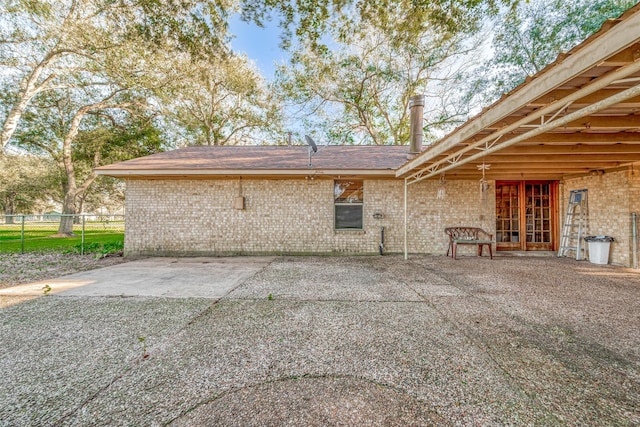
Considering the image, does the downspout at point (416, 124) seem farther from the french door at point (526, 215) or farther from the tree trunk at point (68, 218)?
the tree trunk at point (68, 218)

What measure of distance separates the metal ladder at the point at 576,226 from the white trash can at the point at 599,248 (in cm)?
34

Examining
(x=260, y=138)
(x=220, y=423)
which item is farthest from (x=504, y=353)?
(x=260, y=138)

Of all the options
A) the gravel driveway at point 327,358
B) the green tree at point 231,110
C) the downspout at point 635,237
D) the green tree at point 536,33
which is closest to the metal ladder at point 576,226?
the downspout at point 635,237

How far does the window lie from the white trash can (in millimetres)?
5796

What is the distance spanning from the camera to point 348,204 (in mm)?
7867

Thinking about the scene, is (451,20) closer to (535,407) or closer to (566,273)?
(566,273)

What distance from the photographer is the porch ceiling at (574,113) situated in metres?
2.04

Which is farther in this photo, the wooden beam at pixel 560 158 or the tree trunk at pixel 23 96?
the tree trunk at pixel 23 96

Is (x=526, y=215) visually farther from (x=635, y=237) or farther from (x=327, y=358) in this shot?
(x=327, y=358)

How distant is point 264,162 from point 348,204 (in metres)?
2.87

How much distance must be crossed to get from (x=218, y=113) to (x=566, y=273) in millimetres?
20827

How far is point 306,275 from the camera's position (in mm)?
5320

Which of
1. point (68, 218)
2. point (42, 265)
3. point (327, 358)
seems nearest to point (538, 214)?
point (327, 358)

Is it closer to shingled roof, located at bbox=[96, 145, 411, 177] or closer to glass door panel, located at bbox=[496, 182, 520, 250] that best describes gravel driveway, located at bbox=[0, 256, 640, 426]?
shingled roof, located at bbox=[96, 145, 411, 177]
